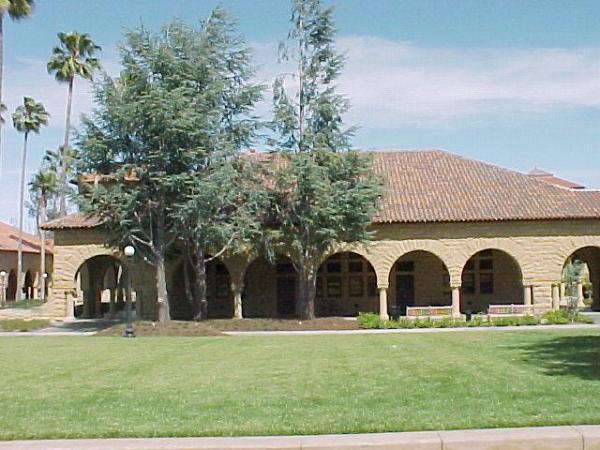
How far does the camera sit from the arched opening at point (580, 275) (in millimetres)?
30266

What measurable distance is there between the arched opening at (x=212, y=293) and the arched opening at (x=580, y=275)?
1490cm

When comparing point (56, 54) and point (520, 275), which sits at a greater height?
point (56, 54)

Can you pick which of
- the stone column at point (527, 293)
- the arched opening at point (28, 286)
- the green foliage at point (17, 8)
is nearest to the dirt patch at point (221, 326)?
the stone column at point (527, 293)

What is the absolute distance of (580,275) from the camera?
30.9m

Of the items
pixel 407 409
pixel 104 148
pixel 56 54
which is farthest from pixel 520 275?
pixel 56 54

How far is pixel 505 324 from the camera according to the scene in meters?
28.9

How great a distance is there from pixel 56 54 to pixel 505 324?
37.2 metres

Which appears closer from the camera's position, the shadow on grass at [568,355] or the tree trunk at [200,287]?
the shadow on grass at [568,355]

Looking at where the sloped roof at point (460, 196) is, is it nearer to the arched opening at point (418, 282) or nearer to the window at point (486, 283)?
the arched opening at point (418, 282)

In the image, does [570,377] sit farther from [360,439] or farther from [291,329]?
[291,329]

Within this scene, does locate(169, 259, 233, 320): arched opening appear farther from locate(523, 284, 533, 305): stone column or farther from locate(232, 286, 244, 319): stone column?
locate(523, 284, 533, 305): stone column

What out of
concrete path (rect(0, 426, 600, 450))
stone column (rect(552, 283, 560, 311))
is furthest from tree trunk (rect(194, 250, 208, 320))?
concrete path (rect(0, 426, 600, 450))

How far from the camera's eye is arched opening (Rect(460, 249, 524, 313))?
37.4 metres

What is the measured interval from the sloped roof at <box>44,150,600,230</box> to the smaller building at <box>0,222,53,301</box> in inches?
992
